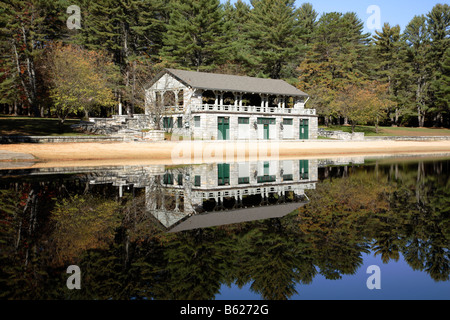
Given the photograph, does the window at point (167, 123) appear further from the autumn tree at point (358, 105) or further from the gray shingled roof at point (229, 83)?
the autumn tree at point (358, 105)

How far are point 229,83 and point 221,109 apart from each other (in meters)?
5.10

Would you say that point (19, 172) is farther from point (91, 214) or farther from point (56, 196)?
point (91, 214)

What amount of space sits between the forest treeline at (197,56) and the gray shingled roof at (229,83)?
25.5ft

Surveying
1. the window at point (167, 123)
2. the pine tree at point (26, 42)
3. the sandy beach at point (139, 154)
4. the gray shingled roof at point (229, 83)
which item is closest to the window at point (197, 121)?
the window at point (167, 123)

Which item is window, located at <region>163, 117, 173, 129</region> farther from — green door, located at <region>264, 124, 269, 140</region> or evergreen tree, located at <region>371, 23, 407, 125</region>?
evergreen tree, located at <region>371, 23, 407, 125</region>

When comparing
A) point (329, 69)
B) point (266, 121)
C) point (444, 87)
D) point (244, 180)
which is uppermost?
point (329, 69)

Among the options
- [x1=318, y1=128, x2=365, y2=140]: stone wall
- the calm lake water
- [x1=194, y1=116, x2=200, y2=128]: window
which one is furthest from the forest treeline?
the calm lake water

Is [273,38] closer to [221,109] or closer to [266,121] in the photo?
[266,121]

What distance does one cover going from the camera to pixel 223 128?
160 ft

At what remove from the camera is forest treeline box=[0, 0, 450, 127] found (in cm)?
5034

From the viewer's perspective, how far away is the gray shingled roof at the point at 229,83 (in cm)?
4816

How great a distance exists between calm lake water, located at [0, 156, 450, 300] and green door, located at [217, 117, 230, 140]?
3450cm

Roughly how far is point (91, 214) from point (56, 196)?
3197 mm

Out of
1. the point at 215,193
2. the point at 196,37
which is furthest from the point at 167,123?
the point at 215,193
